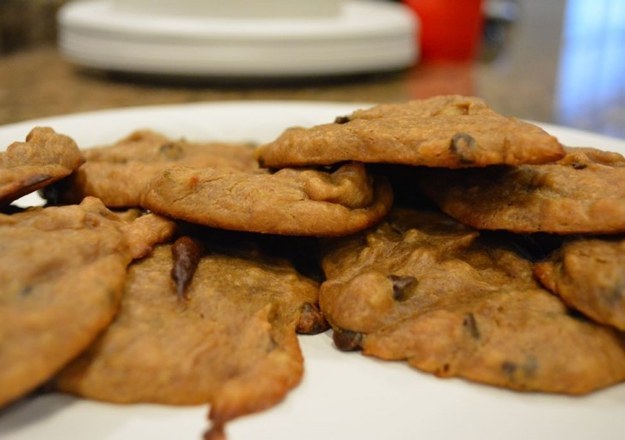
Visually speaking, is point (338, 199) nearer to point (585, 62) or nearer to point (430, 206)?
point (430, 206)

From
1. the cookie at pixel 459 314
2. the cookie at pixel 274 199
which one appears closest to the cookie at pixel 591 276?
the cookie at pixel 459 314

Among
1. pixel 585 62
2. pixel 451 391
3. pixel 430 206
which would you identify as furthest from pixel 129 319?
pixel 585 62

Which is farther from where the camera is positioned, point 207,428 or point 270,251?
point 270,251

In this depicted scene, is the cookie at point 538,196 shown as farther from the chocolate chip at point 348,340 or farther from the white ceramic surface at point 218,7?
the white ceramic surface at point 218,7

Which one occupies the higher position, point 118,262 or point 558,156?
point 558,156

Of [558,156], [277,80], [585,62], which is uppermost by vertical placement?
[558,156]

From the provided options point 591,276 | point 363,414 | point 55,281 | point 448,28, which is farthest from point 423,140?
point 448,28
